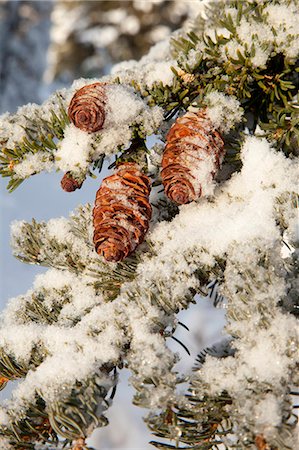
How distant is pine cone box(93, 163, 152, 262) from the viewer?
1022mm

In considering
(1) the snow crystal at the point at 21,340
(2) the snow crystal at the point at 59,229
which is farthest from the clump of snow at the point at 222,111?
(1) the snow crystal at the point at 21,340

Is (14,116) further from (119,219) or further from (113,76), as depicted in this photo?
(119,219)

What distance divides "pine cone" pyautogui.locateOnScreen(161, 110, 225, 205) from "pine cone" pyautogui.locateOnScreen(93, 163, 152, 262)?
0.19ft

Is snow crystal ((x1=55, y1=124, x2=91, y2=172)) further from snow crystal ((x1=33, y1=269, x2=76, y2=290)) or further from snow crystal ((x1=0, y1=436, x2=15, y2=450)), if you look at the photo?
snow crystal ((x1=0, y1=436, x2=15, y2=450))

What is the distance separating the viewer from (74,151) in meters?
1.08

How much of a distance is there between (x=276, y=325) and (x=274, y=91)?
0.57 metres

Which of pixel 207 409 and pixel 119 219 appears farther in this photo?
pixel 119 219

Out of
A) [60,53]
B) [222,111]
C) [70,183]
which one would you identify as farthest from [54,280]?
[60,53]

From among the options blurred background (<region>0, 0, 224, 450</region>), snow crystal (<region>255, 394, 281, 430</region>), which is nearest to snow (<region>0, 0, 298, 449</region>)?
snow crystal (<region>255, 394, 281, 430</region>)

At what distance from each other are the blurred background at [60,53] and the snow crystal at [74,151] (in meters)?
3.74

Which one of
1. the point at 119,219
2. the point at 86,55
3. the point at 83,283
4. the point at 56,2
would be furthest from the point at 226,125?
the point at 56,2

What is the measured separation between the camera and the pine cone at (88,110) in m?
1.05

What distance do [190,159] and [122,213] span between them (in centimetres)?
17

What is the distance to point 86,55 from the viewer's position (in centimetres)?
924
